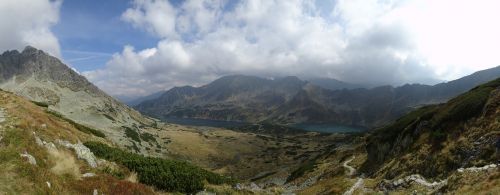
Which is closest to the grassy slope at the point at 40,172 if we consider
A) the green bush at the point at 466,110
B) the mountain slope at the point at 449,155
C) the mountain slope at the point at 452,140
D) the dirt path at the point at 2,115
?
the dirt path at the point at 2,115

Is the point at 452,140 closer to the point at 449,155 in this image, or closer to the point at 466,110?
the point at 449,155

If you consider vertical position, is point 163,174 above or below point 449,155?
above

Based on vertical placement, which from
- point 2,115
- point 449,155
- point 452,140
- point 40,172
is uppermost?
point 2,115

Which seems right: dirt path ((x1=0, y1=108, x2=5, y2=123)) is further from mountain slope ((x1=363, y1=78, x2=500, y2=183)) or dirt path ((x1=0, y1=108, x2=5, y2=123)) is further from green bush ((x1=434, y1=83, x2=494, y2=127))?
green bush ((x1=434, y1=83, x2=494, y2=127))

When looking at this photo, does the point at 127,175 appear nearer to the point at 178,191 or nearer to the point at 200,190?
the point at 178,191

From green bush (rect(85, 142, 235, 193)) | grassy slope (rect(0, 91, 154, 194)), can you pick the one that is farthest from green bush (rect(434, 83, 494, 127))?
grassy slope (rect(0, 91, 154, 194))

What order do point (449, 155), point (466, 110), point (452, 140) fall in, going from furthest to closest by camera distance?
point (466, 110) < point (452, 140) < point (449, 155)

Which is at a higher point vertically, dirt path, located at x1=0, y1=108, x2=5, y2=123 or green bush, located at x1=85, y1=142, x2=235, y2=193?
dirt path, located at x1=0, y1=108, x2=5, y2=123

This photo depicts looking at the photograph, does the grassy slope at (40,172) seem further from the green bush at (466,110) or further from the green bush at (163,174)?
the green bush at (466,110)

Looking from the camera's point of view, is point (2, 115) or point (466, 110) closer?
point (2, 115)

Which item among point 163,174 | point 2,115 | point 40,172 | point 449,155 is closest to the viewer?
point 40,172

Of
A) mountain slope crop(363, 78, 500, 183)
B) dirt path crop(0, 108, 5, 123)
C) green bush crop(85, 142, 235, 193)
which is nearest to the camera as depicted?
dirt path crop(0, 108, 5, 123)

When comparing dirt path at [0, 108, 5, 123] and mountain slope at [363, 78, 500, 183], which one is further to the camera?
mountain slope at [363, 78, 500, 183]

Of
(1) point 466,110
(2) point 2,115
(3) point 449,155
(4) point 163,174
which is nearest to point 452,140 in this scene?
(3) point 449,155
